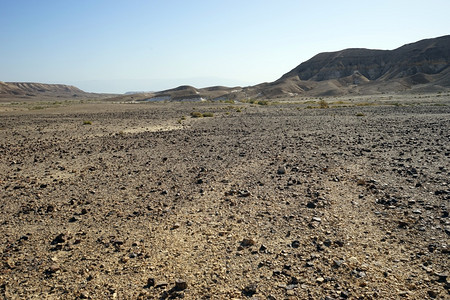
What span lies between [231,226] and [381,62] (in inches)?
5624

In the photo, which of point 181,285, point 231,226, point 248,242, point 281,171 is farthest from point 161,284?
point 281,171

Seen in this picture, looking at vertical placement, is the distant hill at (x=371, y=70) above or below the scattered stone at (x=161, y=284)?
above

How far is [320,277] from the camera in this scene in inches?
191

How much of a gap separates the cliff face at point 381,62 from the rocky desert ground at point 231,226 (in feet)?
381

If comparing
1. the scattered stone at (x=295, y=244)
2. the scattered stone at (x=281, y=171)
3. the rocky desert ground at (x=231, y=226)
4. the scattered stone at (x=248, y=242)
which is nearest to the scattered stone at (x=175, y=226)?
the rocky desert ground at (x=231, y=226)

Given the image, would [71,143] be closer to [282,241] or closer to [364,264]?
[282,241]

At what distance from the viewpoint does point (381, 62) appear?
130000mm

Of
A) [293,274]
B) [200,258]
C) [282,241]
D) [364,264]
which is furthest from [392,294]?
[200,258]

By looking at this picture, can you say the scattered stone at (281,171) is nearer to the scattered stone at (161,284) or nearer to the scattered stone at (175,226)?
the scattered stone at (175,226)

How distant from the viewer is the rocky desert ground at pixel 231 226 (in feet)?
15.8

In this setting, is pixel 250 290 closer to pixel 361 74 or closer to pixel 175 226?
pixel 175 226

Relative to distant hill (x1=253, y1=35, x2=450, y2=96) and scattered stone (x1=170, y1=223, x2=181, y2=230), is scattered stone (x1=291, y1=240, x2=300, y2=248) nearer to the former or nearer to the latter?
scattered stone (x1=170, y1=223, x2=181, y2=230)

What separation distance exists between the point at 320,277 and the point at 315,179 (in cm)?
511

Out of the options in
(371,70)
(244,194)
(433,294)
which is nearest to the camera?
(433,294)
